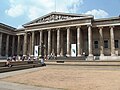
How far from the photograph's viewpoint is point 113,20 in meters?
45.6

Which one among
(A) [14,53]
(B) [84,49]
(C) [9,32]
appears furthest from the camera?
(A) [14,53]

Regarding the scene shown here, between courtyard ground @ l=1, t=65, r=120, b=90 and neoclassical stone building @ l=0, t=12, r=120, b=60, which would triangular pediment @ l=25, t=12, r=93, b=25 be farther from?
courtyard ground @ l=1, t=65, r=120, b=90

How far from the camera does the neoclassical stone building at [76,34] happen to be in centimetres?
4594

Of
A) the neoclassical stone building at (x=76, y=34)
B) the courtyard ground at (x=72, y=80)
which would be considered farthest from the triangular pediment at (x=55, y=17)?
the courtyard ground at (x=72, y=80)

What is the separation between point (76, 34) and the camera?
53625 millimetres

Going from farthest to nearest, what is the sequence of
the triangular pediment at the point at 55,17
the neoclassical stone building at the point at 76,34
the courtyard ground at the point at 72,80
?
the triangular pediment at the point at 55,17
the neoclassical stone building at the point at 76,34
the courtyard ground at the point at 72,80

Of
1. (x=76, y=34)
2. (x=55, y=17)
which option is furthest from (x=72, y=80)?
(x=76, y=34)

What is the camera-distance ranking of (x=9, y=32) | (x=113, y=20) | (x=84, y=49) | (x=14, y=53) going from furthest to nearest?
(x=14, y=53) < (x=9, y=32) < (x=84, y=49) < (x=113, y=20)

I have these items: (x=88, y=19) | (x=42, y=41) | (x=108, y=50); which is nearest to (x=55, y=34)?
(x=42, y=41)

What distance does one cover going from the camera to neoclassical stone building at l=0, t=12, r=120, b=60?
4594cm

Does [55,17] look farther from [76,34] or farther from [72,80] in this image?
[72,80]

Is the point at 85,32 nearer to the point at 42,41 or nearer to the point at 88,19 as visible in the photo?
the point at 88,19

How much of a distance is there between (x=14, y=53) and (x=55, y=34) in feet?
71.4

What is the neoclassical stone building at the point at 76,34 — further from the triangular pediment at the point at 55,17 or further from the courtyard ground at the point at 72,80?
the courtyard ground at the point at 72,80
